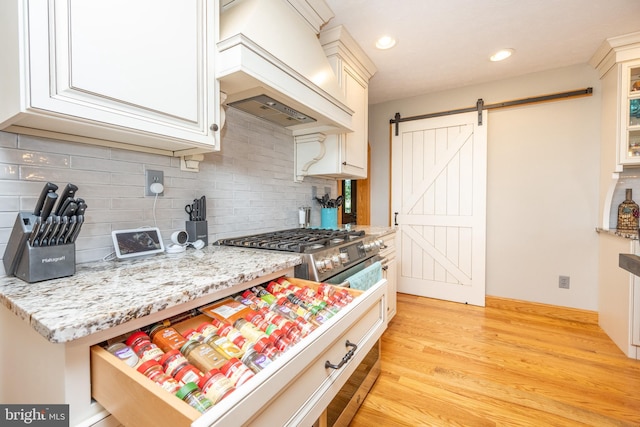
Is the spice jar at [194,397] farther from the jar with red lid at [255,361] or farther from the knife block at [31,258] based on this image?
the knife block at [31,258]

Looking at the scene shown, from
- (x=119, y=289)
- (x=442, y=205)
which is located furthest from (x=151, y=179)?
(x=442, y=205)

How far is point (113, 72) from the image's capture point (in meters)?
0.90

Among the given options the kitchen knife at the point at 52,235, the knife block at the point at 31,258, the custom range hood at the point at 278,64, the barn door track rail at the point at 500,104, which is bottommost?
the knife block at the point at 31,258

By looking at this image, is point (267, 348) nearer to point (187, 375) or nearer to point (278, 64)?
point (187, 375)

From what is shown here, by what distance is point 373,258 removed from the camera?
1.98m

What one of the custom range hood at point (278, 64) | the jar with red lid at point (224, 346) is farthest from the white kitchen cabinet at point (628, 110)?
the jar with red lid at point (224, 346)

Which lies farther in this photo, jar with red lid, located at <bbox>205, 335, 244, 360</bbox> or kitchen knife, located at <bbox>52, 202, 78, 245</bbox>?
kitchen knife, located at <bbox>52, 202, 78, 245</bbox>

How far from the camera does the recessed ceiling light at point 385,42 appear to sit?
2.12m

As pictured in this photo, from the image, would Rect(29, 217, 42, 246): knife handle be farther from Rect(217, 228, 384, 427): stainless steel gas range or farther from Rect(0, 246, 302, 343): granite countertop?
Rect(217, 228, 384, 427): stainless steel gas range

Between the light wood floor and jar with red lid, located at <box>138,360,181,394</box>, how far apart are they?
3.81 ft

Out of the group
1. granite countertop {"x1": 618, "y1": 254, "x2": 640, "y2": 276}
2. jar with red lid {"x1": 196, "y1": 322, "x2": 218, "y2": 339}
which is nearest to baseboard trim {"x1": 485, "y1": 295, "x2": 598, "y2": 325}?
granite countertop {"x1": 618, "y1": 254, "x2": 640, "y2": 276}

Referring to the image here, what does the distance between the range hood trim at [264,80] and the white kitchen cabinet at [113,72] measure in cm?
8

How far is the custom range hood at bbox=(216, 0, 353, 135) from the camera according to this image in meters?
1.21

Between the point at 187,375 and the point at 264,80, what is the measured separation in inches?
46.0
